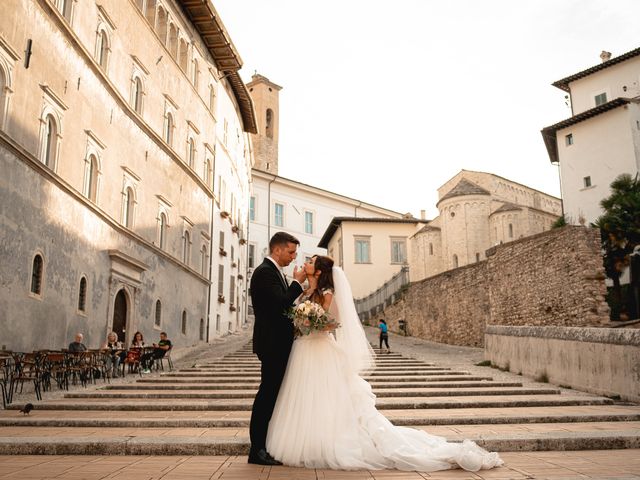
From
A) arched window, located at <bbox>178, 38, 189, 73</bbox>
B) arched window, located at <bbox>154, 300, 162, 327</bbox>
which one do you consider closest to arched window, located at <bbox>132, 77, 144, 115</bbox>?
arched window, located at <bbox>178, 38, 189, 73</bbox>

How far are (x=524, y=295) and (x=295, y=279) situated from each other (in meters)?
17.4

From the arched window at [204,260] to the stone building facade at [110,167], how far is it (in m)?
0.09

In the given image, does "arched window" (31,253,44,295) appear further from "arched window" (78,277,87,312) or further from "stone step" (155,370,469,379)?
"stone step" (155,370,469,379)

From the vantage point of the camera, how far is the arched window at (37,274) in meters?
13.0

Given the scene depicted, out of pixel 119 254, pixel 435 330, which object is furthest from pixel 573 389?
pixel 435 330

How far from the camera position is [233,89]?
33125 millimetres

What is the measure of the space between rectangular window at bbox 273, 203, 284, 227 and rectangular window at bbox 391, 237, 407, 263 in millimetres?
12531

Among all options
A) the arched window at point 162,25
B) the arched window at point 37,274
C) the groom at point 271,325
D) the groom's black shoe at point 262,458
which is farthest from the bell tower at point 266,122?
the groom's black shoe at point 262,458

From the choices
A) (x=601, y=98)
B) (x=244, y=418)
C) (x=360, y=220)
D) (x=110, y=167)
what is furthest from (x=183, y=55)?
(x=601, y=98)

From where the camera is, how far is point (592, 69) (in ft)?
116

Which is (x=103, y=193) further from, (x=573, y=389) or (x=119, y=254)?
(x=573, y=389)

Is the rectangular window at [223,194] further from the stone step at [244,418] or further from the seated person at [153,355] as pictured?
the stone step at [244,418]

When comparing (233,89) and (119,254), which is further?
(233,89)

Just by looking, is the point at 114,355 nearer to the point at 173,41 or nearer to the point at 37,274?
the point at 37,274
